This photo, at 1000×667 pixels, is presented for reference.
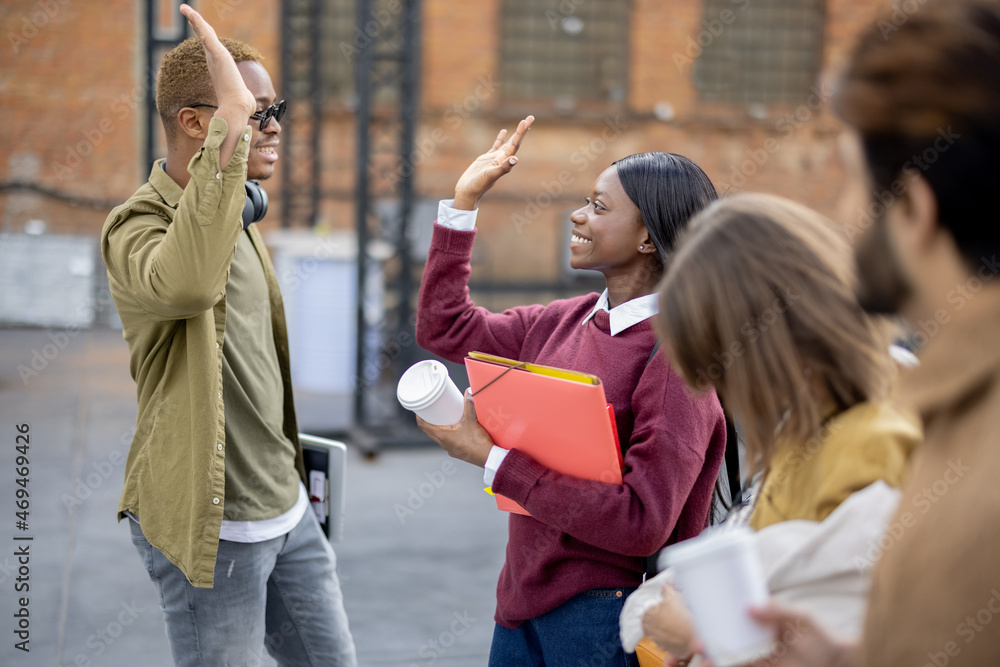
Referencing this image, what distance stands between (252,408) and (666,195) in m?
0.98

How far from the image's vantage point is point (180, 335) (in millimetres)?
1872

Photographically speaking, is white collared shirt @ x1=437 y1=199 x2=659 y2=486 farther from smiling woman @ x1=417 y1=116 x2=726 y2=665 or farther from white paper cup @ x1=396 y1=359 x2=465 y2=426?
white paper cup @ x1=396 y1=359 x2=465 y2=426

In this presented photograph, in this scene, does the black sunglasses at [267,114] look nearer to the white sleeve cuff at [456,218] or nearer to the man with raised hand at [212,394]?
the man with raised hand at [212,394]

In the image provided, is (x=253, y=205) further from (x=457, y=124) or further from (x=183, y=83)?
(x=457, y=124)

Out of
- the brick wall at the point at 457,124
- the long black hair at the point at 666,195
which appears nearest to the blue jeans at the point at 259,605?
the long black hair at the point at 666,195

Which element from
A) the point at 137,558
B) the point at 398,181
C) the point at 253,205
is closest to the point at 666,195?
the point at 253,205

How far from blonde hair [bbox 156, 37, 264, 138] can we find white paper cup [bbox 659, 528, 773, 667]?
147cm

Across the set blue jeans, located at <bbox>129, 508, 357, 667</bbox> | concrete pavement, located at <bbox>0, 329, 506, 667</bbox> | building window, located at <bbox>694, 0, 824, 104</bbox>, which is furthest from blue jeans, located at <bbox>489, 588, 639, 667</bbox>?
building window, located at <bbox>694, 0, 824, 104</bbox>

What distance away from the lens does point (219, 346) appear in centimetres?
186

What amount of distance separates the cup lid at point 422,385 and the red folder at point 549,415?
0.22ft

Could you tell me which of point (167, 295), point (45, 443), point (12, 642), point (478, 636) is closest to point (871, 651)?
point (167, 295)

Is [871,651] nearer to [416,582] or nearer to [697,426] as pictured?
[697,426]

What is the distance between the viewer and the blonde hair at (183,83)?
1917mm

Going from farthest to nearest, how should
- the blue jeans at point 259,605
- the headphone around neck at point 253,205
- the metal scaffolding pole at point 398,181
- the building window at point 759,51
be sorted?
the building window at point 759,51, the metal scaffolding pole at point 398,181, the headphone around neck at point 253,205, the blue jeans at point 259,605
